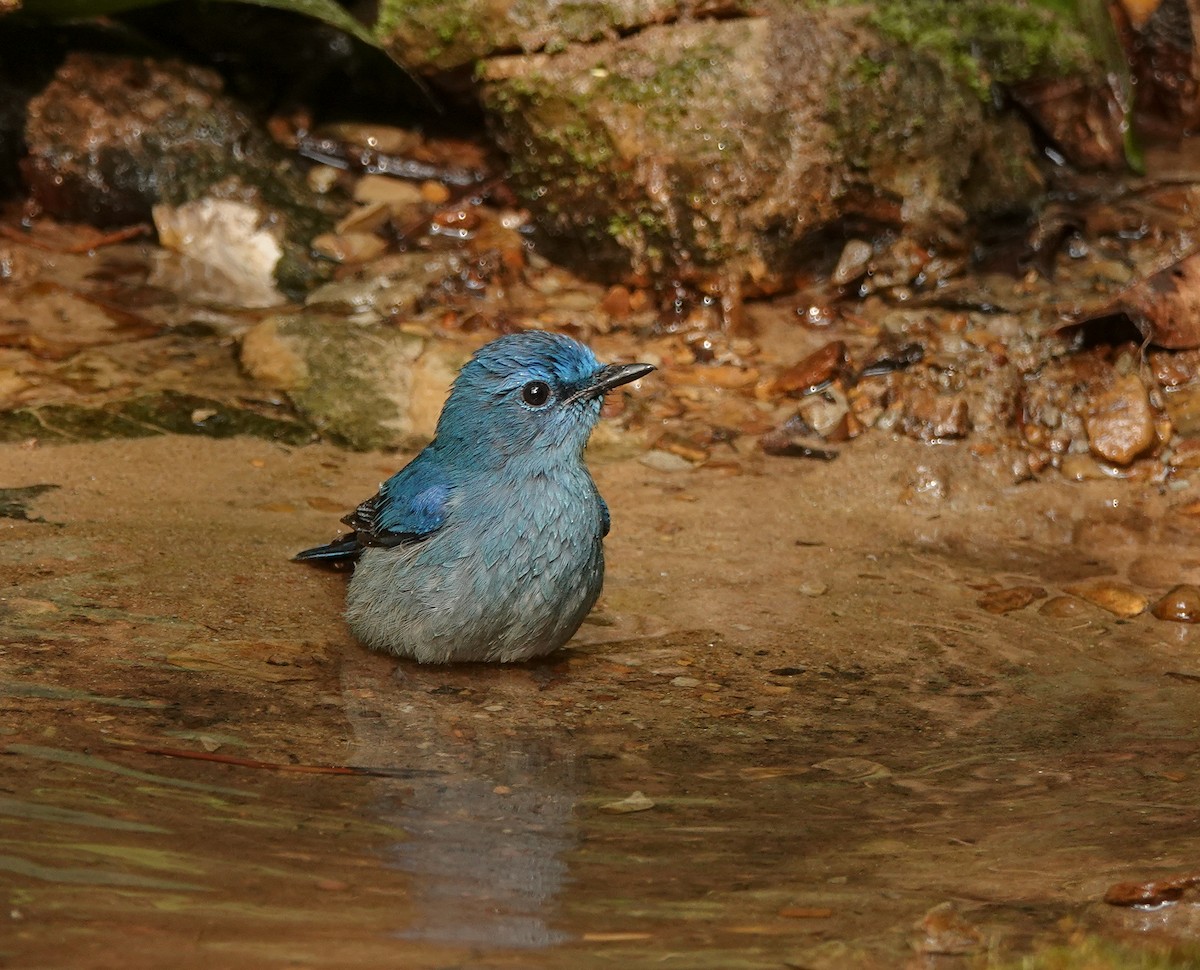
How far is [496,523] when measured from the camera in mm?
4680

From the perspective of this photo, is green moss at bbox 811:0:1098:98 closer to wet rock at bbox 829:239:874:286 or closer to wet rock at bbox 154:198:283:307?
wet rock at bbox 829:239:874:286

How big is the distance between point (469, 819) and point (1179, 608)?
2.90 m

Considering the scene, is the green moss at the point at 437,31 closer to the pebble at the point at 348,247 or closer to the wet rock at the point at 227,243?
the pebble at the point at 348,247

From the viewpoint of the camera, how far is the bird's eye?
16.1ft

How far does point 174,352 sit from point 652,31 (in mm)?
2838

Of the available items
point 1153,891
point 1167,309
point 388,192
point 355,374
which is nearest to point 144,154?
point 388,192

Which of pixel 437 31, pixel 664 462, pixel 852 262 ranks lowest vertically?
pixel 664 462

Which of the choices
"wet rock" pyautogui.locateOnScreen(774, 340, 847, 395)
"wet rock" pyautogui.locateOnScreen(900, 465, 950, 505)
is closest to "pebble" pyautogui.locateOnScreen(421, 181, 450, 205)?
"wet rock" pyautogui.locateOnScreen(774, 340, 847, 395)

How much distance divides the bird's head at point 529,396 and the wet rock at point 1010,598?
60.2 inches

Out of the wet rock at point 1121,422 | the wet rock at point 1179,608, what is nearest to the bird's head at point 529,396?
the wet rock at point 1179,608

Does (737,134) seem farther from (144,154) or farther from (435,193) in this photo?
(144,154)

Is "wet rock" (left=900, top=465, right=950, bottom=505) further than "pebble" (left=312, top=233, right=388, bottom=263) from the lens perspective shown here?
→ No

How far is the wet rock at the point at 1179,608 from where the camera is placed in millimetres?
5227

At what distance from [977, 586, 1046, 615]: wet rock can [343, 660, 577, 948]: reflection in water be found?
194 cm
